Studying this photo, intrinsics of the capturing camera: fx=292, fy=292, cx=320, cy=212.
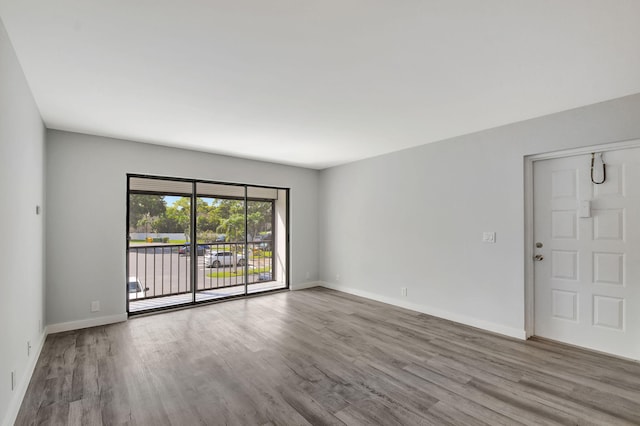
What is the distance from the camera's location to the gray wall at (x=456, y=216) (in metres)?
3.28

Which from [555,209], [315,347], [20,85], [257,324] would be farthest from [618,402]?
[20,85]

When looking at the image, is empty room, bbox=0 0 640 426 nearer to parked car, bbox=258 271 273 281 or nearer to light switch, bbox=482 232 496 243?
light switch, bbox=482 232 496 243

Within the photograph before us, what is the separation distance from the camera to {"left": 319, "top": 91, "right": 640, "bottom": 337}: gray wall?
10.8 ft

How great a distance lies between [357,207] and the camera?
5547 mm

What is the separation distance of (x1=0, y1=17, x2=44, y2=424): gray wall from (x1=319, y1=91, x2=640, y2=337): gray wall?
4.41 meters

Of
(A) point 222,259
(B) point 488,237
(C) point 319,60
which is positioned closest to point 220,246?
(A) point 222,259

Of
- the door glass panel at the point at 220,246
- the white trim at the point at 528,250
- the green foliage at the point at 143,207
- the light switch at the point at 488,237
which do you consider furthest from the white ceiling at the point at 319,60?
the door glass panel at the point at 220,246

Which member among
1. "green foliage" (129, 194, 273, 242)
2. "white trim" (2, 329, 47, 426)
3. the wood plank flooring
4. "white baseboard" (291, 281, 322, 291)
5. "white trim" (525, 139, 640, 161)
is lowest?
"white baseboard" (291, 281, 322, 291)

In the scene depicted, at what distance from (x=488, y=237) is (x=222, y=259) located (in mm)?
4507

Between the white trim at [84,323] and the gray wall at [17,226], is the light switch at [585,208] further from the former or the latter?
the white trim at [84,323]

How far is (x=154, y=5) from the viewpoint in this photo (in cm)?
162

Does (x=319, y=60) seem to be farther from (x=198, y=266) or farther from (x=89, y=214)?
(x=198, y=266)

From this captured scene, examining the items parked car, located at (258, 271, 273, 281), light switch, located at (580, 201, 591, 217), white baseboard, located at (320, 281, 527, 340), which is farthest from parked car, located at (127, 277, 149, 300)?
light switch, located at (580, 201, 591, 217)

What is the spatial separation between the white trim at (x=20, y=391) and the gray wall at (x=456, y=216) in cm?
439
